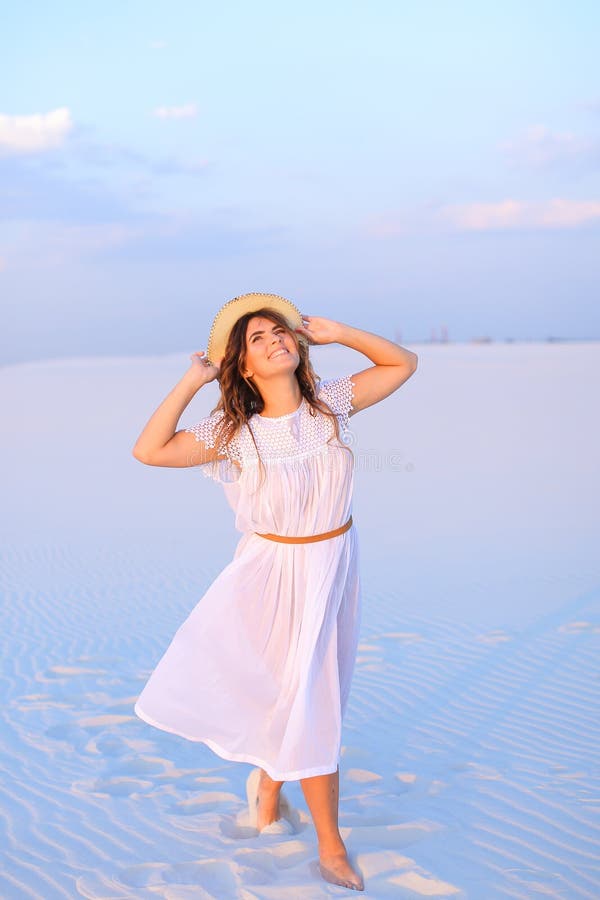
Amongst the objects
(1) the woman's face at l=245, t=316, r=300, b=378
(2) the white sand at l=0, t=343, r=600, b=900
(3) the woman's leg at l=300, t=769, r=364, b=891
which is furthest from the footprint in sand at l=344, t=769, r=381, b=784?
(1) the woman's face at l=245, t=316, r=300, b=378

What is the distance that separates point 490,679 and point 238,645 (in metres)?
2.58

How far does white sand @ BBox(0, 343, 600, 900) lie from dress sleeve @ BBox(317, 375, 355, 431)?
1.68 metres

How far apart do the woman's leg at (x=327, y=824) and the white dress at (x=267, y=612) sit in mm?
213

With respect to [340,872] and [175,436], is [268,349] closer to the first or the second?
[175,436]

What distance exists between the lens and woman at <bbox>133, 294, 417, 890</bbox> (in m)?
3.74

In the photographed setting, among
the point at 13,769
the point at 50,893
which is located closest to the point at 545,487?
the point at 13,769

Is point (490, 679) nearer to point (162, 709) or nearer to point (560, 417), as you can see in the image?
point (162, 709)

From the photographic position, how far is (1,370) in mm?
45500

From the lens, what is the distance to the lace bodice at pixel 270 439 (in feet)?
12.4

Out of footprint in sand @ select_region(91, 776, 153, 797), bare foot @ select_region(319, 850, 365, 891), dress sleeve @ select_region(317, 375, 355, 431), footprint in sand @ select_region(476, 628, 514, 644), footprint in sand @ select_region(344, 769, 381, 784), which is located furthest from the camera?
footprint in sand @ select_region(476, 628, 514, 644)

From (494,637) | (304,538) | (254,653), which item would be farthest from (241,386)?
(494,637)

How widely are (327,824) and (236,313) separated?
1977 mm

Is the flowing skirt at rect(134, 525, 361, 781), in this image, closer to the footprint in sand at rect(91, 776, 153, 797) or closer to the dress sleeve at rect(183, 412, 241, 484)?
the dress sleeve at rect(183, 412, 241, 484)

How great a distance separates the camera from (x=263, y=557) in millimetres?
3834
